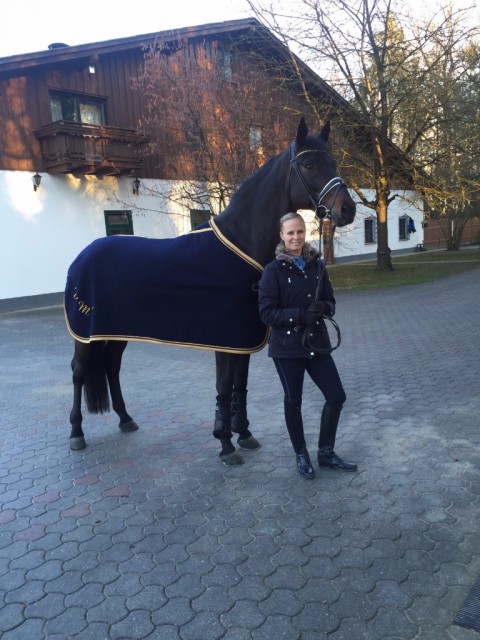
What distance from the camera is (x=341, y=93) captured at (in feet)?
50.7

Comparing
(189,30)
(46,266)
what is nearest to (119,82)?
(189,30)

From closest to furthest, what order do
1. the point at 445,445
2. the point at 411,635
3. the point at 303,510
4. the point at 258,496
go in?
the point at 411,635
the point at 303,510
the point at 258,496
the point at 445,445

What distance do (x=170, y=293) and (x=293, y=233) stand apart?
1.09 meters

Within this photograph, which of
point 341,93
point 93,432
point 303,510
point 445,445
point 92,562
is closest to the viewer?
point 92,562

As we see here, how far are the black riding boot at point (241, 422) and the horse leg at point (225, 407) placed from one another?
0.19 meters

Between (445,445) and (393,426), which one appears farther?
(393,426)

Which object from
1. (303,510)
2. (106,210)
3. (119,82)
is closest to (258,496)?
(303,510)

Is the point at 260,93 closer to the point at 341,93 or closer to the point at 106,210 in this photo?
the point at 341,93

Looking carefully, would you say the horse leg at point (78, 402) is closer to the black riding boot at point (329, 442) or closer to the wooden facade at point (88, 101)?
the black riding boot at point (329, 442)

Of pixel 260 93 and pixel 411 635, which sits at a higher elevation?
pixel 260 93

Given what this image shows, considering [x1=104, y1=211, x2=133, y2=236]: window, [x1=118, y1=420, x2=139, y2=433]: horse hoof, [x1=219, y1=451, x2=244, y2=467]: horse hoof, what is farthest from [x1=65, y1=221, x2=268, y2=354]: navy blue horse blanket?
[x1=104, y1=211, x2=133, y2=236]: window

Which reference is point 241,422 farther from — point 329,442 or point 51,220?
point 51,220

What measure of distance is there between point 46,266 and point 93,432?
446 inches

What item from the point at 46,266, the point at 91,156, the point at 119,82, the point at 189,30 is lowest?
the point at 46,266
